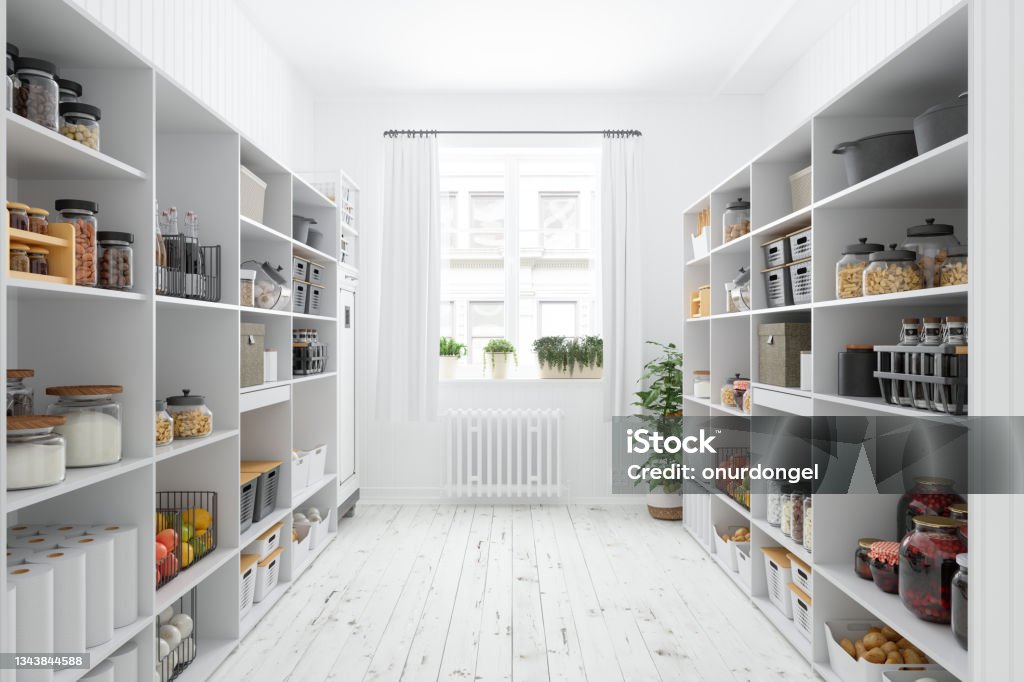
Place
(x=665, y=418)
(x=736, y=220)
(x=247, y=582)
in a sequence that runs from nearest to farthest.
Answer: (x=247, y=582) → (x=736, y=220) → (x=665, y=418)

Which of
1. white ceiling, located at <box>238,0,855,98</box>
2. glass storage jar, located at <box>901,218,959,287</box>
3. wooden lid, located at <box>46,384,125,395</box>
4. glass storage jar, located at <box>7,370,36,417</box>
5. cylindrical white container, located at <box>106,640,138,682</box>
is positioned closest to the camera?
glass storage jar, located at <box>7,370,36,417</box>

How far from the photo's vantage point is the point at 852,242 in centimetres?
238

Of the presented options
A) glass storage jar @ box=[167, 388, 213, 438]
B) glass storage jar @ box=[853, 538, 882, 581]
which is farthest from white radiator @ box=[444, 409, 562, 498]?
glass storage jar @ box=[853, 538, 882, 581]

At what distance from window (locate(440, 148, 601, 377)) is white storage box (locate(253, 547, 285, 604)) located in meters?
2.15

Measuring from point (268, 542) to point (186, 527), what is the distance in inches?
23.5

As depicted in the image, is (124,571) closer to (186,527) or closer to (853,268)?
(186,527)

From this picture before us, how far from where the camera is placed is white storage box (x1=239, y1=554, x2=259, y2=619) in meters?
2.60

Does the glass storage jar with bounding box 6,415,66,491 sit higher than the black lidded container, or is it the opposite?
the black lidded container

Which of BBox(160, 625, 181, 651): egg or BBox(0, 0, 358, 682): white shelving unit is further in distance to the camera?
BBox(160, 625, 181, 651): egg

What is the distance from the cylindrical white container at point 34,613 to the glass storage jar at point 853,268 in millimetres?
2375

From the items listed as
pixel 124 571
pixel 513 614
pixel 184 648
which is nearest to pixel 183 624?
pixel 184 648

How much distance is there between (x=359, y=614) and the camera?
279 centimetres

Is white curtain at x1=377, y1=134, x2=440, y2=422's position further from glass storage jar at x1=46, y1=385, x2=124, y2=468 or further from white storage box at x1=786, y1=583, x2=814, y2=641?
glass storage jar at x1=46, y1=385, x2=124, y2=468

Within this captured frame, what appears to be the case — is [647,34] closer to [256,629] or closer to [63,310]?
[63,310]
